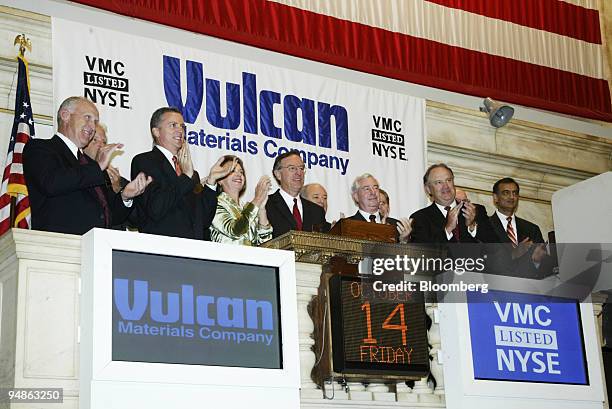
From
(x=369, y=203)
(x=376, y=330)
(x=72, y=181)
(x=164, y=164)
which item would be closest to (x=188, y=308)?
(x=376, y=330)

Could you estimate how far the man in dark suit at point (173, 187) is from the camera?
7.43m

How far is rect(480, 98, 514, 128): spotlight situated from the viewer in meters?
9.92

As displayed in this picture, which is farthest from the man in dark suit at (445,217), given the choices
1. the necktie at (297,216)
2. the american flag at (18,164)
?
the american flag at (18,164)

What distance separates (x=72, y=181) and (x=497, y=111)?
469cm

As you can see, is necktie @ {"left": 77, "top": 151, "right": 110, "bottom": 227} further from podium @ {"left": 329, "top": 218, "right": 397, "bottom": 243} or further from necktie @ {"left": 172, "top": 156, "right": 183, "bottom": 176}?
podium @ {"left": 329, "top": 218, "right": 397, "bottom": 243}

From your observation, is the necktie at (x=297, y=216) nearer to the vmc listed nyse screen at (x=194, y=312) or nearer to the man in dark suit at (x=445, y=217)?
the man in dark suit at (x=445, y=217)

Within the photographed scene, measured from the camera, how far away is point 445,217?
9.34 meters

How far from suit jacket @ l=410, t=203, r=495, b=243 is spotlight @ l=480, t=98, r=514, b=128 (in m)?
1.05

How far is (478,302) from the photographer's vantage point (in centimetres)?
639

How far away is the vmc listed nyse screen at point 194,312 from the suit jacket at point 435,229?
3766 millimetres

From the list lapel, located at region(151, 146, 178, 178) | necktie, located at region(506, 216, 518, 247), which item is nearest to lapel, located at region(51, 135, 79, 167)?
lapel, located at region(151, 146, 178, 178)

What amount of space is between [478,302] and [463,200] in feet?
11.1

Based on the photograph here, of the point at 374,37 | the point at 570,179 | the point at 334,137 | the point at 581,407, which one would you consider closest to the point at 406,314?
the point at 581,407

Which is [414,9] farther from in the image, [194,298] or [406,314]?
[194,298]
